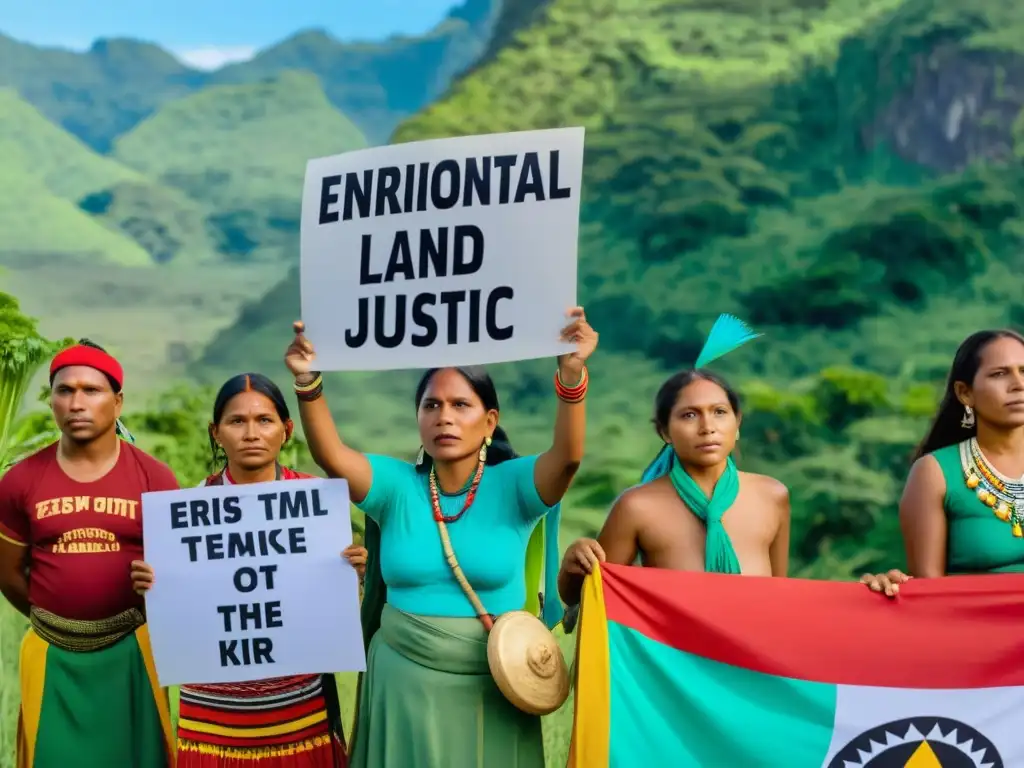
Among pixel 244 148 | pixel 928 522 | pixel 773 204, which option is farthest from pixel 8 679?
pixel 244 148

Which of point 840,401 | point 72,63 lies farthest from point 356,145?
point 840,401

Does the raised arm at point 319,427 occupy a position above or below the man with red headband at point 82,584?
above

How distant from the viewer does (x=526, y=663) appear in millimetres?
3785

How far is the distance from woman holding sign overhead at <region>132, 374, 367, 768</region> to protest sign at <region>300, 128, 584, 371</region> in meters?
0.42

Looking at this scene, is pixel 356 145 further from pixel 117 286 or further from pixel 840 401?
pixel 840 401

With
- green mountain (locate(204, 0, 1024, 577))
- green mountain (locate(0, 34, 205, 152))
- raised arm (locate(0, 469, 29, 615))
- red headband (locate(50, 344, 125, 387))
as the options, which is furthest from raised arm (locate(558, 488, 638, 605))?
green mountain (locate(0, 34, 205, 152))

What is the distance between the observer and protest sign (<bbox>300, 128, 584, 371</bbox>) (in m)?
3.94

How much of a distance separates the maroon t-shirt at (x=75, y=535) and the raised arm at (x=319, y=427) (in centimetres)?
78

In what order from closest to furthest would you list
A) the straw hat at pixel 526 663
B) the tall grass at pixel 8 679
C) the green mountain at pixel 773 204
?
the straw hat at pixel 526 663 → the tall grass at pixel 8 679 → the green mountain at pixel 773 204

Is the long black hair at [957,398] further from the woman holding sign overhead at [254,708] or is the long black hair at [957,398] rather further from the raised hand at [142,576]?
the raised hand at [142,576]

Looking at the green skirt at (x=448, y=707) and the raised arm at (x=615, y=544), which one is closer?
the green skirt at (x=448, y=707)

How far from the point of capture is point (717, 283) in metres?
17.4

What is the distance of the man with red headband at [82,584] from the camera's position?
433 centimetres

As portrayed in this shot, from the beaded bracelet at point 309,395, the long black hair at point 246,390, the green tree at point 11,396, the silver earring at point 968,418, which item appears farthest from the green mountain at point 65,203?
the silver earring at point 968,418
